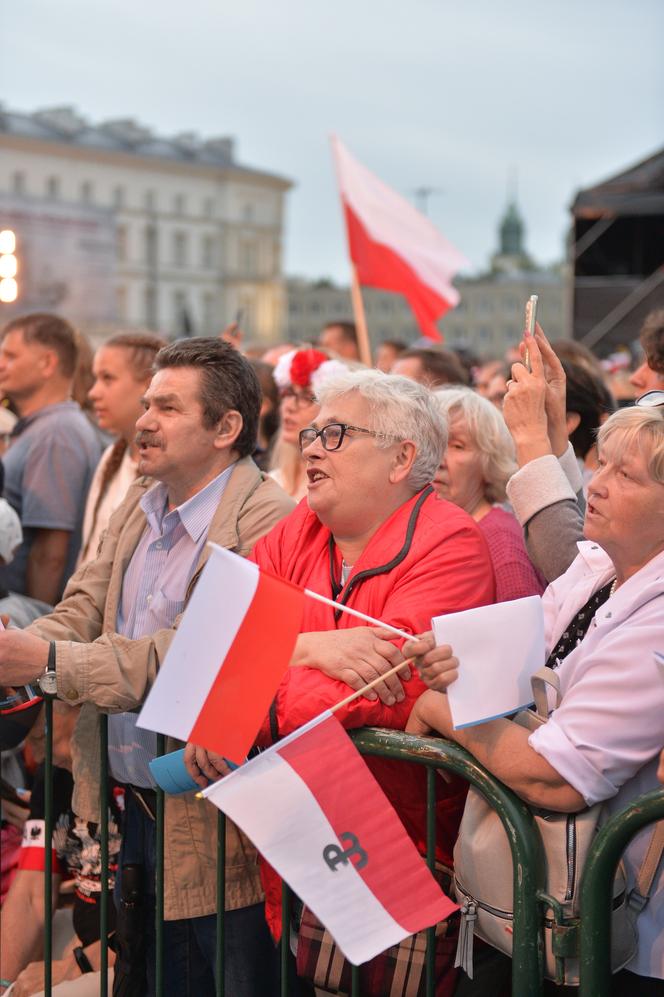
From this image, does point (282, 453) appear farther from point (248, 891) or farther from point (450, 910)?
point (450, 910)

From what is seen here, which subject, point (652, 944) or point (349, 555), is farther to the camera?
point (349, 555)

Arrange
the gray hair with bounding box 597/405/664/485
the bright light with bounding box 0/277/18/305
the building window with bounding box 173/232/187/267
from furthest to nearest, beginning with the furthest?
1. the building window with bounding box 173/232/187/267
2. the bright light with bounding box 0/277/18/305
3. the gray hair with bounding box 597/405/664/485

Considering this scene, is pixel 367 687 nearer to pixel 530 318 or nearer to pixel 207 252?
pixel 530 318

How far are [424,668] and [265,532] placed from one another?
1.05m

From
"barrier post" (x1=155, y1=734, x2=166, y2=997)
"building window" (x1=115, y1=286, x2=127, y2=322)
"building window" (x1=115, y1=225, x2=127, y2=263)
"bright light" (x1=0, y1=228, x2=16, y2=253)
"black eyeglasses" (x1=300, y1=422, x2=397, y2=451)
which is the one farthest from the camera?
"building window" (x1=115, y1=225, x2=127, y2=263)

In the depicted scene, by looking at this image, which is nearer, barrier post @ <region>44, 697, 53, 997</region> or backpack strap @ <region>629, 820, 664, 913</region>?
backpack strap @ <region>629, 820, 664, 913</region>

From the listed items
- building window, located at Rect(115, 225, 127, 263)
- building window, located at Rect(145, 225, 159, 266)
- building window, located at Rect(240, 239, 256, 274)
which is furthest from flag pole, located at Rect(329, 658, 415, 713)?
building window, located at Rect(240, 239, 256, 274)

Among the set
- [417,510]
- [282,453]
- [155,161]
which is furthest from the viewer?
[155,161]

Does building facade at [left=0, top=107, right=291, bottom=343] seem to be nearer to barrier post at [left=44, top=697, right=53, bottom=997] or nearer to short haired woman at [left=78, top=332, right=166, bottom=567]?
short haired woman at [left=78, top=332, right=166, bottom=567]

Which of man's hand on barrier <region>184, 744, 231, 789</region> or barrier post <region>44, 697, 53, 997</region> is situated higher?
man's hand on barrier <region>184, 744, 231, 789</region>

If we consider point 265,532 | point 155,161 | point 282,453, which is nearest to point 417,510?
point 265,532

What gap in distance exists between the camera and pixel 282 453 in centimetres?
498

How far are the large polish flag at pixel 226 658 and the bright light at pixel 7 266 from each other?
165 inches

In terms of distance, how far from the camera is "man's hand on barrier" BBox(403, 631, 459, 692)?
7.82 feet
